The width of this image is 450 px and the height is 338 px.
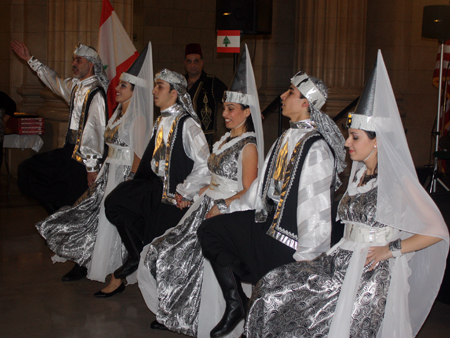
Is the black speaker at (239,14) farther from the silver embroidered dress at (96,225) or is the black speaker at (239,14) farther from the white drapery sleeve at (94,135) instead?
the silver embroidered dress at (96,225)

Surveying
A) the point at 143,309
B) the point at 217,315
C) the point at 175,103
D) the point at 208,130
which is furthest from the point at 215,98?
the point at 217,315

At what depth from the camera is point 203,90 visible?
5848 millimetres

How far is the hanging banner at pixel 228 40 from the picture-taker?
591 centimetres

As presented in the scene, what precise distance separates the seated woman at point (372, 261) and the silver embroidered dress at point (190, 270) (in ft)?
2.47

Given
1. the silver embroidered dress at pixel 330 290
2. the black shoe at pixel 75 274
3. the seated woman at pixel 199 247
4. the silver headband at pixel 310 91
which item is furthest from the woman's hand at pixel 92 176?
the silver embroidered dress at pixel 330 290

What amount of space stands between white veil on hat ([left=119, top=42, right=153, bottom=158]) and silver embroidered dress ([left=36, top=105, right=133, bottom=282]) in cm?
10

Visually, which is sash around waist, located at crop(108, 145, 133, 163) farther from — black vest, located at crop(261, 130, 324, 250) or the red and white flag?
the red and white flag

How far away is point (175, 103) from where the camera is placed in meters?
3.67

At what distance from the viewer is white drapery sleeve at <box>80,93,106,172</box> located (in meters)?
4.15

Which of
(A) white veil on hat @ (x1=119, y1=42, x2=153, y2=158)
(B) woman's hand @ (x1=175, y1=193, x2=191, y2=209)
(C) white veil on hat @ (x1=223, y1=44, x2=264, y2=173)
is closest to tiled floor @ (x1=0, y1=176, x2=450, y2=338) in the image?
(B) woman's hand @ (x1=175, y1=193, x2=191, y2=209)

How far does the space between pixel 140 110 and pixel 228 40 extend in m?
2.37

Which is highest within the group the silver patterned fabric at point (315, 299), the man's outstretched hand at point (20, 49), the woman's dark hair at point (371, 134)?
the man's outstretched hand at point (20, 49)

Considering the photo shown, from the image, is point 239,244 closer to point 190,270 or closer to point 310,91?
point 190,270

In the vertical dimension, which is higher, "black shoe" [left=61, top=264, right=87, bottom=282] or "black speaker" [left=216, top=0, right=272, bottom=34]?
"black speaker" [left=216, top=0, right=272, bottom=34]
